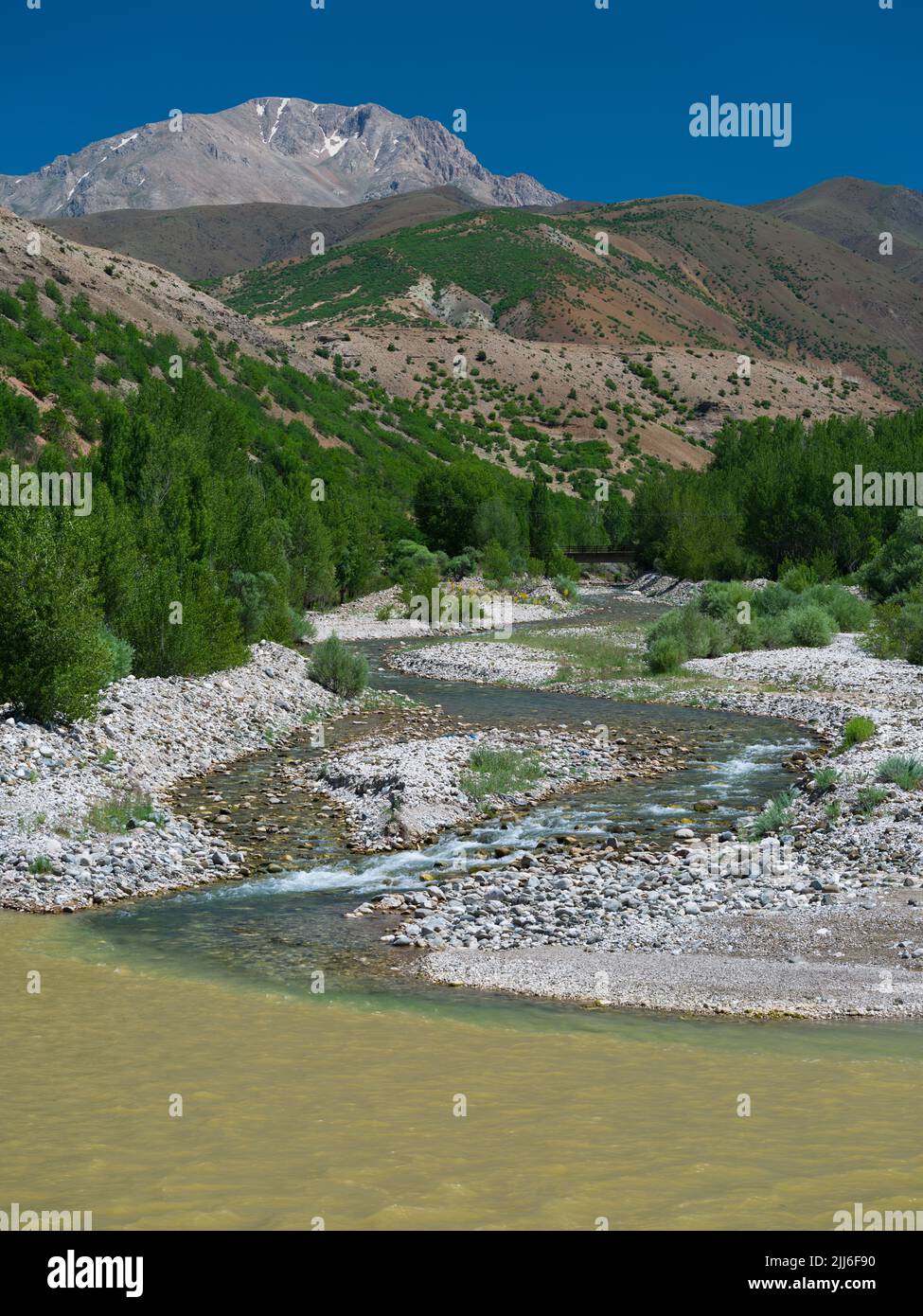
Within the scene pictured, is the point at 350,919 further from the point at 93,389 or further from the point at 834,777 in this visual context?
the point at 93,389

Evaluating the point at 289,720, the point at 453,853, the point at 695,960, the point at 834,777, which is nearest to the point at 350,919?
the point at 453,853

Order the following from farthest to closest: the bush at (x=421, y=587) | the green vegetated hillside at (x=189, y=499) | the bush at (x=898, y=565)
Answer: the bush at (x=421, y=587) < the bush at (x=898, y=565) < the green vegetated hillside at (x=189, y=499)

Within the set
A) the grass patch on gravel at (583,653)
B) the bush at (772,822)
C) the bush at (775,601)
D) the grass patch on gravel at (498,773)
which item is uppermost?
the bush at (775,601)

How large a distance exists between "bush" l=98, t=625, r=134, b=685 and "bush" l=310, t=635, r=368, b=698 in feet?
22.0

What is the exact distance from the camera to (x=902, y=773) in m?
17.5

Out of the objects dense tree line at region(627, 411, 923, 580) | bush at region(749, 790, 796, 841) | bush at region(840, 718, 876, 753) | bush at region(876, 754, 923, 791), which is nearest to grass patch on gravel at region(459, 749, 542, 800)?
bush at region(749, 790, 796, 841)

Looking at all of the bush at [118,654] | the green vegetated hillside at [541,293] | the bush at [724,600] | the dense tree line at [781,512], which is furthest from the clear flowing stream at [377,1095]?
the green vegetated hillside at [541,293]

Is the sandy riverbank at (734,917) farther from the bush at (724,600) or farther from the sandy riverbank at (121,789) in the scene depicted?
the bush at (724,600)

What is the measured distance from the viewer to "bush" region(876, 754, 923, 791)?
17.3 m

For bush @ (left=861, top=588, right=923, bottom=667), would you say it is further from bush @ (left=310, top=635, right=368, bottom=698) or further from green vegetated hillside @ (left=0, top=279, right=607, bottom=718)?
green vegetated hillside @ (left=0, top=279, right=607, bottom=718)

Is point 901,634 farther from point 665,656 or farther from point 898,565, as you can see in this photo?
point 898,565

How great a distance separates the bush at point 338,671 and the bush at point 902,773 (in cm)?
1565

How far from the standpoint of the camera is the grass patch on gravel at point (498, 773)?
19.7m

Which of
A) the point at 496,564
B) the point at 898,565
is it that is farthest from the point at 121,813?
the point at 496,564
